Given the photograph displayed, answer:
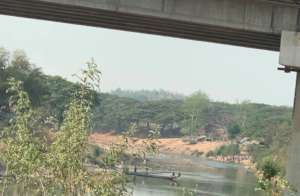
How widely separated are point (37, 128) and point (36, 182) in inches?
36.3

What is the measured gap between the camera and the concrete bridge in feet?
58.0

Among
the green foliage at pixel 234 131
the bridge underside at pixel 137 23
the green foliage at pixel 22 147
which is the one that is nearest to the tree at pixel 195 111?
the green foliage at pixel 234 131

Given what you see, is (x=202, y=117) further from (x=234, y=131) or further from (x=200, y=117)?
(x=234, y=131)

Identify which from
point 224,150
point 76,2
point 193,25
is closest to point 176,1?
point 193,25

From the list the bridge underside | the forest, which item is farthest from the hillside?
the bridge underside

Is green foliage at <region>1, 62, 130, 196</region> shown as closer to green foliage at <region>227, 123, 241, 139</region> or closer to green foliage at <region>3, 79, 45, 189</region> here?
green foliage at <region>3, 79, 45, 189</region>

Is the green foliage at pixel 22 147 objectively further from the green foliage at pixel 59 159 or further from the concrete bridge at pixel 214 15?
the concrete bridge at pixel 214 15

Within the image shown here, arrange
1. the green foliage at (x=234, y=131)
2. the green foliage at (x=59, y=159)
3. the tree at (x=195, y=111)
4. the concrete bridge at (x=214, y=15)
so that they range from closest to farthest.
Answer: the green foliage at (x=59, y=159) → the concrete bridge at (x=214, y=15) → the green foliage at (x=234, y=131) → the tree at (x=195, y=111)

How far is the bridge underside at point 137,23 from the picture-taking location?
18083 mm

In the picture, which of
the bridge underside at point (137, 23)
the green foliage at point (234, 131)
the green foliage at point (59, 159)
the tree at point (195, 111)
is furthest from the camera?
the tree at point (195, 111)

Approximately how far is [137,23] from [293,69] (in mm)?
4813

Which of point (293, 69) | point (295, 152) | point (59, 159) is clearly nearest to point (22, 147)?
point (59, 159)

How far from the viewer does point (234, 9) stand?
18250 millimetres

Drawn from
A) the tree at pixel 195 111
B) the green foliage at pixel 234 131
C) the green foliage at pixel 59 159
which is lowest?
the green foliage at pixel 59 159
